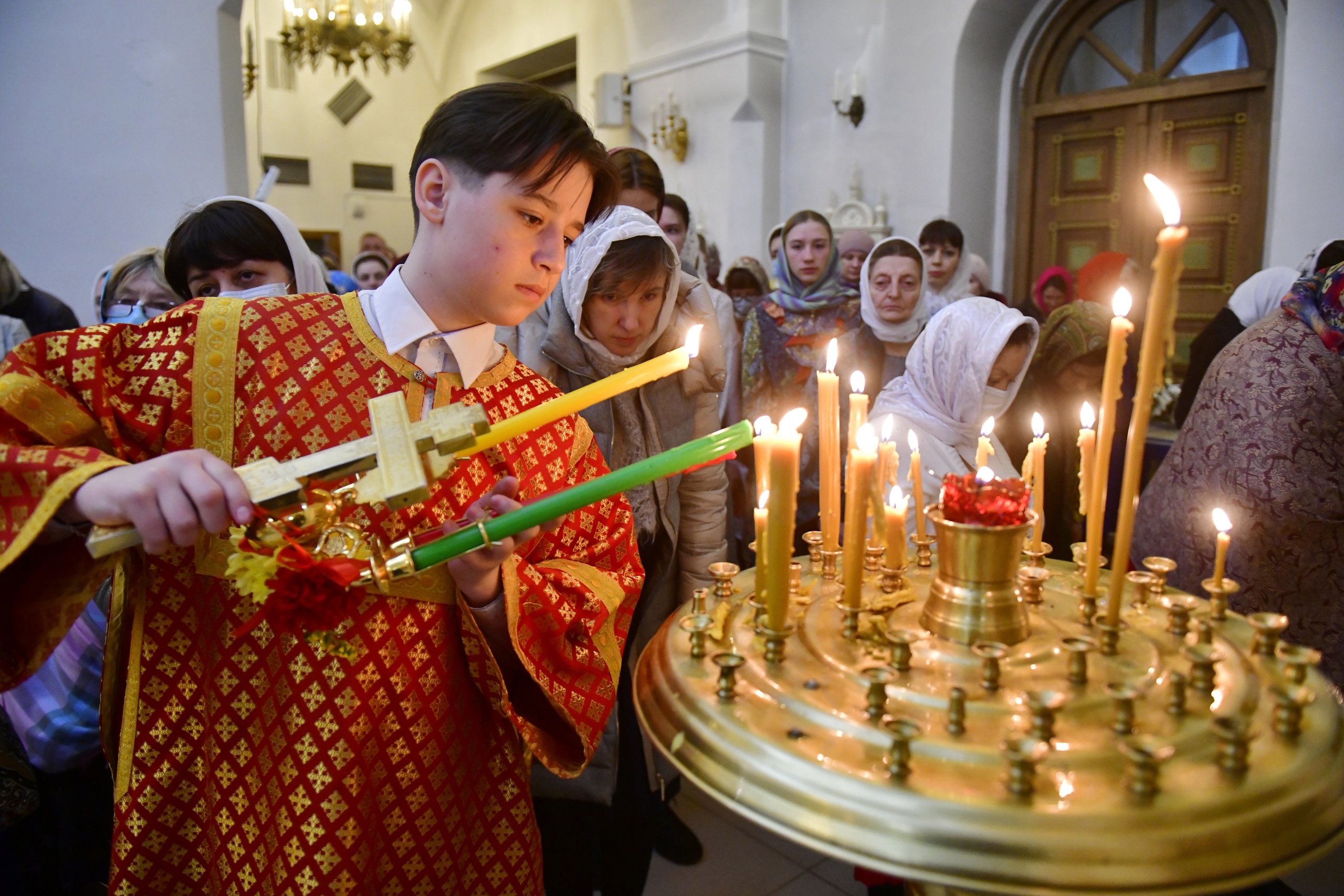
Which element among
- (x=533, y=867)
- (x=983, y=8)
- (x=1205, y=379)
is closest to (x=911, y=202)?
(x=983, y=8)

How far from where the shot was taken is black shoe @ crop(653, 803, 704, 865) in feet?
8.20

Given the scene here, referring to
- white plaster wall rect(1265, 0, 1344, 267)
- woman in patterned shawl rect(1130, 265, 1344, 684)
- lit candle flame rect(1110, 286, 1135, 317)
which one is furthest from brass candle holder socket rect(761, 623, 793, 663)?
white plaster wall rect(1265, 0, 1344, 267)

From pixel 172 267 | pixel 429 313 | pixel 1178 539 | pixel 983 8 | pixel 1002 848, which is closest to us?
pixel 1002 848

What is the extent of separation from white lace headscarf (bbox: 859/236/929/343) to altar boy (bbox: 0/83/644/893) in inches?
105

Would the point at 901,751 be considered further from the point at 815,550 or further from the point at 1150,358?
the point at 815,550

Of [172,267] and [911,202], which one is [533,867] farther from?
[911,202]

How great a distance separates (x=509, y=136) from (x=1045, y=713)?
980mm

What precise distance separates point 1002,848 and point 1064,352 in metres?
3.48

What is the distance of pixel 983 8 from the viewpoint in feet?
22.5

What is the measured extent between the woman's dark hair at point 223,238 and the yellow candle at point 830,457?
5.16 ft

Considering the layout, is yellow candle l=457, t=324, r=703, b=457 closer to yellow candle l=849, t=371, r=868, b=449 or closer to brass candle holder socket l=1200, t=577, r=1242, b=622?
yellow candle l=849, t=371, r=868, b=449

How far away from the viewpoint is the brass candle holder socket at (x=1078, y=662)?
2.53ft

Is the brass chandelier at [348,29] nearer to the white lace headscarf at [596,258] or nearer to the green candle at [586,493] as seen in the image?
the white lace headscarf at [596,258]

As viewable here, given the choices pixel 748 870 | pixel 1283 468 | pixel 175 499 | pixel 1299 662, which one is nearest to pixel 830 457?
pixel 1299 662
